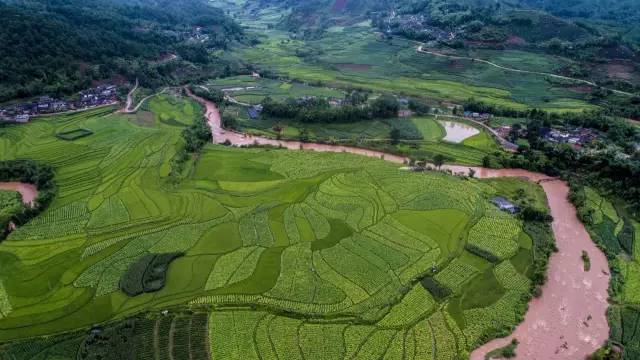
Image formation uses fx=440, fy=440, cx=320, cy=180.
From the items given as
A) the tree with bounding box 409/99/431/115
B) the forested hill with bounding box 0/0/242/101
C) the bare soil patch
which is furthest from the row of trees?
the bare soil patch

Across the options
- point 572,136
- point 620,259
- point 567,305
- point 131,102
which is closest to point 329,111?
point 572,136

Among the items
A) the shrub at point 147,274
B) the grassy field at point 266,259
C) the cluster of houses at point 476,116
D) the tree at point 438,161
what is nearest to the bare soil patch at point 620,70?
the cluster of houses at point 476,116

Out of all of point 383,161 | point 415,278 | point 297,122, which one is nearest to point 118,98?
point 297,122

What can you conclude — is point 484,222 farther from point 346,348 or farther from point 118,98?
point 118,98

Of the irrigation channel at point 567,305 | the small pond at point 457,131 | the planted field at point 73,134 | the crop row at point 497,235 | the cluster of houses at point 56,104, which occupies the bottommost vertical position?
the irrigation channel at point 567,305

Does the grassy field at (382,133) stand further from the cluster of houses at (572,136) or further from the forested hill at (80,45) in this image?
the forested hill at (80,45)
